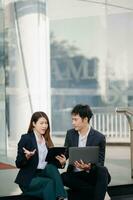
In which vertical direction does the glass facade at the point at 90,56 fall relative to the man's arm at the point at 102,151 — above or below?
above

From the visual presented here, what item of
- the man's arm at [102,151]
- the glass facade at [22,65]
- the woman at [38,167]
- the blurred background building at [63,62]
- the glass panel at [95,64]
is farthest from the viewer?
the glass panel at [95,64]

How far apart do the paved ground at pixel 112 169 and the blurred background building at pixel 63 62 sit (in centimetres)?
18

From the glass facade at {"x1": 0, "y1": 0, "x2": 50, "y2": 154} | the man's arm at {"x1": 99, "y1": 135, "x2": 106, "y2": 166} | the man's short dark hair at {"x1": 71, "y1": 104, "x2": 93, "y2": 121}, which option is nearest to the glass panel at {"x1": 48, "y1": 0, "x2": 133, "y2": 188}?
the glass facade at {"x1": 0, "y1": 0, "x2": 50, "y2": 154}

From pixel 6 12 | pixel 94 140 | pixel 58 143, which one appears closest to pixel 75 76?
pixel 58 143

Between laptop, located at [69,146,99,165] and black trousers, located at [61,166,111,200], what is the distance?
0.10 m

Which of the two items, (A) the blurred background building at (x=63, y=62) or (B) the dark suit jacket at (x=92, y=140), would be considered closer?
(B) the dark suit jacket at (x=92, y=140)

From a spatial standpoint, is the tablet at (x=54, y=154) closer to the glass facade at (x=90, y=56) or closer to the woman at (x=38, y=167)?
Result: the woman at (x=38, y=167)

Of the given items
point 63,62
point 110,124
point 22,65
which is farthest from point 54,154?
point 110,124

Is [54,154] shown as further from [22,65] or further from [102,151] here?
[22,65]

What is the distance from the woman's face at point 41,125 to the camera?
4.77 m

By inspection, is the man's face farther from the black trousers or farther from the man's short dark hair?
the black trousers

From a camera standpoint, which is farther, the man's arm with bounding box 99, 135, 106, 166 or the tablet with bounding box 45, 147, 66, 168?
the man's arm with bounding box 99, 135, 106, 166

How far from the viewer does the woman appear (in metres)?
4.59

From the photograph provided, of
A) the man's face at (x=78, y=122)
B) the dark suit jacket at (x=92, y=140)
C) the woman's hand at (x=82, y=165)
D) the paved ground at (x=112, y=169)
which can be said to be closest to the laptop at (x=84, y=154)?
the woman's hand at (x=82, y=165)
